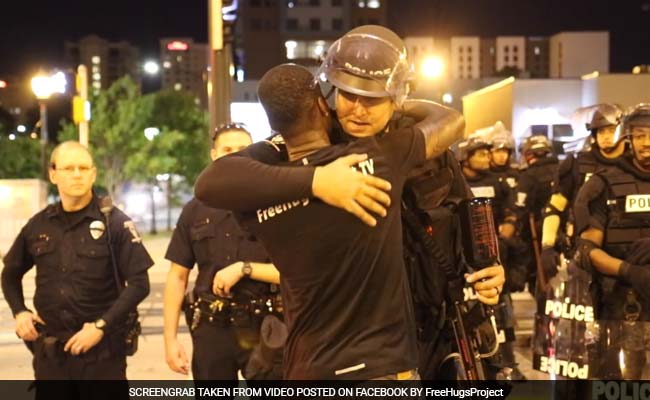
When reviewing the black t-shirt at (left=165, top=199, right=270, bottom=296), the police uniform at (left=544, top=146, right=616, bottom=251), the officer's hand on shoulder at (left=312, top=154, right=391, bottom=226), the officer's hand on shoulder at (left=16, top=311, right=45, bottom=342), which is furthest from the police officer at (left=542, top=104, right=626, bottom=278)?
the officer's hand on shoulder at (left=312, top=154, right=391, bottom=226)

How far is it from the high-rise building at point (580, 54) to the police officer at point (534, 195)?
180 feet

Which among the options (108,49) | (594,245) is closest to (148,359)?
(594,245)

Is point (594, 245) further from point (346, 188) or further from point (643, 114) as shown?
point (346, 188)

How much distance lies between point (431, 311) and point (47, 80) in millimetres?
16380

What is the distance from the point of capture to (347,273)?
9.04 ft

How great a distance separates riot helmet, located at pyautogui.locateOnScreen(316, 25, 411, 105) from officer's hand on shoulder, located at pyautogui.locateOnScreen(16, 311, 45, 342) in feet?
8.54

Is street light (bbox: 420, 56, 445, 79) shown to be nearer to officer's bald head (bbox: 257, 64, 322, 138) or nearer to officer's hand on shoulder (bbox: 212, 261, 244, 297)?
officer's hand on shoulder (bbox: 212, 261, 244, 297)

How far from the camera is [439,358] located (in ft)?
12.2

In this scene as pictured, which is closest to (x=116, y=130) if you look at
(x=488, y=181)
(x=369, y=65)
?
(x=488, y=181)

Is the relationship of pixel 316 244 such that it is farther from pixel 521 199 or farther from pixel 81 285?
pixel 521 199

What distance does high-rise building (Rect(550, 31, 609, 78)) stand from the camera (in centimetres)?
7112

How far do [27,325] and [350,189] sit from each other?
9.10ft

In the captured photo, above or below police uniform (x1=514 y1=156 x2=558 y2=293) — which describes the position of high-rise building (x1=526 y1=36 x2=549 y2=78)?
above

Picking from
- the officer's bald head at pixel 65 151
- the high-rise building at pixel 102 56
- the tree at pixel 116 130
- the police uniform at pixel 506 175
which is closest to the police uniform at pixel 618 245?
the officer's bald head at pixel 65 151
